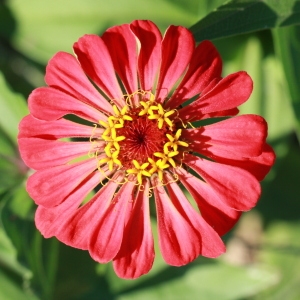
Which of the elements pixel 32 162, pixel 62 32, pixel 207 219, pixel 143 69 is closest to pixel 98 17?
pixel 62 32

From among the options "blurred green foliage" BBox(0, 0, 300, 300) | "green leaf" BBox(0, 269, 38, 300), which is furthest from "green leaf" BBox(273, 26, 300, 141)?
"green leaf" BBox(0, 269, 38, 300)

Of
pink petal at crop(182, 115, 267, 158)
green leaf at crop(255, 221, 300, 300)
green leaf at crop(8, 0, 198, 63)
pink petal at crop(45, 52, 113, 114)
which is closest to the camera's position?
pink petal at crop(182, 115, 267, 158)

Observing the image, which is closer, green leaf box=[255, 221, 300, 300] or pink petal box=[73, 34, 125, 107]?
pink petal box=[73, 34, 125, 107]

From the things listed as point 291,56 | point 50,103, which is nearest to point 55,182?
point 50,103

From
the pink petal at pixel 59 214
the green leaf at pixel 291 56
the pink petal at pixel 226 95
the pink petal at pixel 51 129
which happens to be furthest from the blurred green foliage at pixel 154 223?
the pink petal at pixel 226 95

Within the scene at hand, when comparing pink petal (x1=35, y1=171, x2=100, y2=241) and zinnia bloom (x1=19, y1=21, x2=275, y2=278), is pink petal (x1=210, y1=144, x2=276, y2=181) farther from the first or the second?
pink petal (x1=35, y1=171, x2=100, y2=241)

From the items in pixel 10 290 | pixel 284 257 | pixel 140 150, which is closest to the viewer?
pixel 140 150

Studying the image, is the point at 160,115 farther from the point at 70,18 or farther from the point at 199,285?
the point at 199,285
